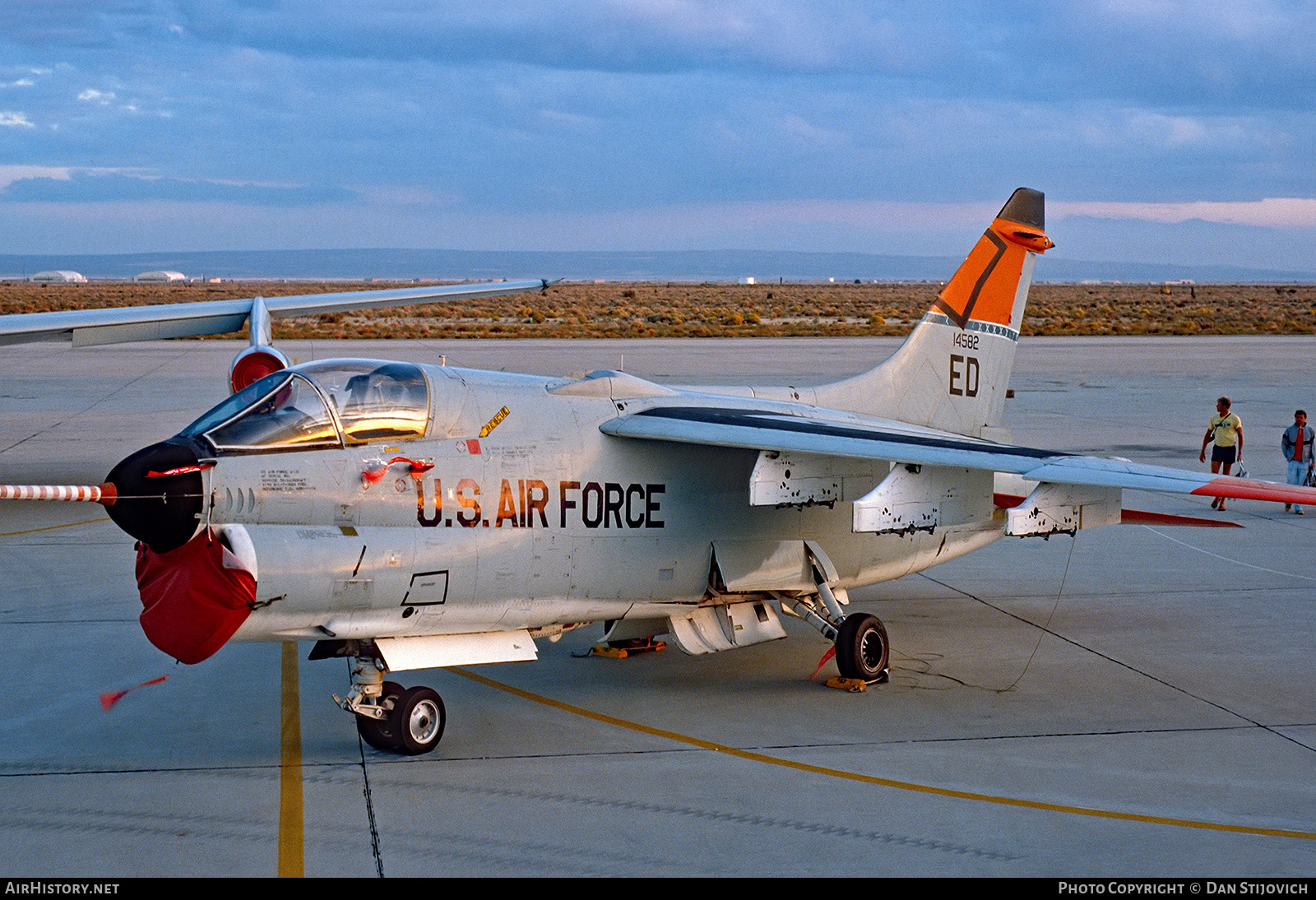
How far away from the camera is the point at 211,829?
7.96 metres

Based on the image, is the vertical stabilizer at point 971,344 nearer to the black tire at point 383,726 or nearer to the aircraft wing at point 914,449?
the aircraft wing at point 914,449

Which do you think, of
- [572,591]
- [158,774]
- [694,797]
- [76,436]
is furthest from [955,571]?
[76,436]

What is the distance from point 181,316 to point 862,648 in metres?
13.1

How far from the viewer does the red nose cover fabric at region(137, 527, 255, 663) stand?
8.57 meters

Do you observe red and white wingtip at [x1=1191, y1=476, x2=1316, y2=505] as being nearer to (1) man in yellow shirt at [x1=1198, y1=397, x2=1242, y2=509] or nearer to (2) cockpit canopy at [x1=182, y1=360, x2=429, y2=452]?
(2) cockpit canopy at [x1=182, y1=360, x2=429, y2=452]

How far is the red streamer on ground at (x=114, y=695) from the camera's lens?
34.1 feet

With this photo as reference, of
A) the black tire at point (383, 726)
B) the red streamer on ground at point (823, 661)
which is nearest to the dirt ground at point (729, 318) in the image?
the red streamer on ground at point (823, 661)

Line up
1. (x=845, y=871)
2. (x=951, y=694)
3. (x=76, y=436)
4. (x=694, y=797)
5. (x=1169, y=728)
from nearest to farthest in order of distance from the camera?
(x=845, y=871) → (x=694, y=797) → (x=1169, y=728) → (x=951, y=694) → (x=76, y=436)

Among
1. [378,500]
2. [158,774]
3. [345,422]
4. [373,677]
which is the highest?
[345,422]

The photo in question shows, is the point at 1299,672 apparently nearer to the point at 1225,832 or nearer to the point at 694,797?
the point at 1225,832

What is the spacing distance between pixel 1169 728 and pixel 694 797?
4.18m

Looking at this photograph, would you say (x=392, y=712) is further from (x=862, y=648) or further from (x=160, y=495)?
(x=862, y=648)

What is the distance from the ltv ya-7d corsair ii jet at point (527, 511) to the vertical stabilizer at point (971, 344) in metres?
0.72

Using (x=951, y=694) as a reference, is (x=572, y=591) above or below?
above
